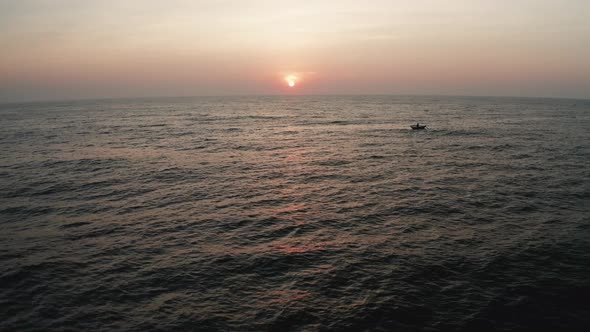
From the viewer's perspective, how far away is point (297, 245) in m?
27.1

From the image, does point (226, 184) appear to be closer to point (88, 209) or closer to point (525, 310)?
point (88, 209)

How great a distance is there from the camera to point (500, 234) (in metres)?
28.3

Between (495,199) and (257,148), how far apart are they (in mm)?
44722

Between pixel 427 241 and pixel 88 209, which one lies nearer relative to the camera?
pixel 427 241

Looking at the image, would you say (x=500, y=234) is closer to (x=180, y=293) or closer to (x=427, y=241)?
(x=427, y=241)

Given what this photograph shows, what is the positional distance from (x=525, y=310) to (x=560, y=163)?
43204 millimetres

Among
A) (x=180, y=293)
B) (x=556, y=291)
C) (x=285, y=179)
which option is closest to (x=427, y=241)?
(x=556, y=291)

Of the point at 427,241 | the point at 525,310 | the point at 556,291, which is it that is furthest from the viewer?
the point at 427,241

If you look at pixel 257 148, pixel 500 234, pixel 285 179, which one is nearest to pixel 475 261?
pixel 500 234

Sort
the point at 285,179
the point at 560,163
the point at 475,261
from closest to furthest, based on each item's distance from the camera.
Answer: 1. the point at 475,261
2. the point at 285,179
3. the point at 560,163

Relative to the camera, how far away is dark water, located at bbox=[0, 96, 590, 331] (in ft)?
62.1

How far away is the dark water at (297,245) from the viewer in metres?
18.9

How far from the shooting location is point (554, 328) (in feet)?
57.7

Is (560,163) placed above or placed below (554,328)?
above
